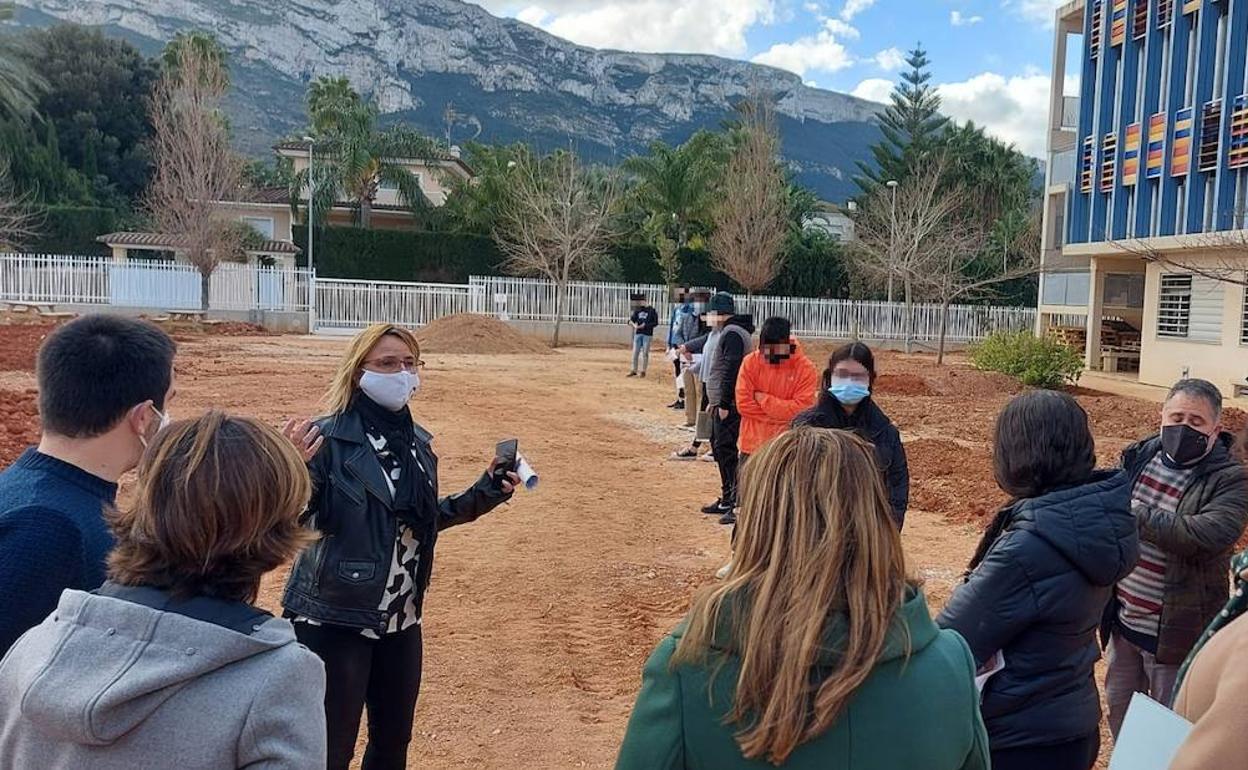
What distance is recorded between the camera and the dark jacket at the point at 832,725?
1647 millimetres

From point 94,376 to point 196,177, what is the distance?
33069 millimetres

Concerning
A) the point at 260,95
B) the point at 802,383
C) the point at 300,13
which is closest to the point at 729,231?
the point at 802,383

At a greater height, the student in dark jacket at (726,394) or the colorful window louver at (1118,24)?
the colorful window louver at (1118,24)

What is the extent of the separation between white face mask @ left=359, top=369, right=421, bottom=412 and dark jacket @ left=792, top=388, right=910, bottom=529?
2253 mm

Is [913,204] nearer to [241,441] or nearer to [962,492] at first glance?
[962,492]

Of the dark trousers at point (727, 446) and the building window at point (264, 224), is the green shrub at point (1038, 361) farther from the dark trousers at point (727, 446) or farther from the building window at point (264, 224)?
the building window at point (264, 224)


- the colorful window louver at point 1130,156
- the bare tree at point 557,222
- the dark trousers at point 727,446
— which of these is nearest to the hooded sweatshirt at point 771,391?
the dark trousers at point 727,446

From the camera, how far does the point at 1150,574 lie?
11.6ft

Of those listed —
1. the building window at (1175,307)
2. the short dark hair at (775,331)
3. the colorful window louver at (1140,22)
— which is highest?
the colorful window louver at (1140,22)

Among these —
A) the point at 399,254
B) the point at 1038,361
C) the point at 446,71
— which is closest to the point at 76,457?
the point at 1038,361

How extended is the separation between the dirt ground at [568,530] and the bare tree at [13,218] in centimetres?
1456

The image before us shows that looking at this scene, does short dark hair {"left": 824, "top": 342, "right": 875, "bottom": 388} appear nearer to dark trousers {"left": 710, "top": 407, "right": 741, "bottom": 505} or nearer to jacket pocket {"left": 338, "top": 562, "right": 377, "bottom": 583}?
jacket pocket {"left": 338, "top": 562, "right": 377, "bottom": 583}

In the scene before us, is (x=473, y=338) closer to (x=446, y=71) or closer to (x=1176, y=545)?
(x=1176, y=545)

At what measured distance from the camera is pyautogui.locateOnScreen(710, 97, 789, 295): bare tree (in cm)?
3688
